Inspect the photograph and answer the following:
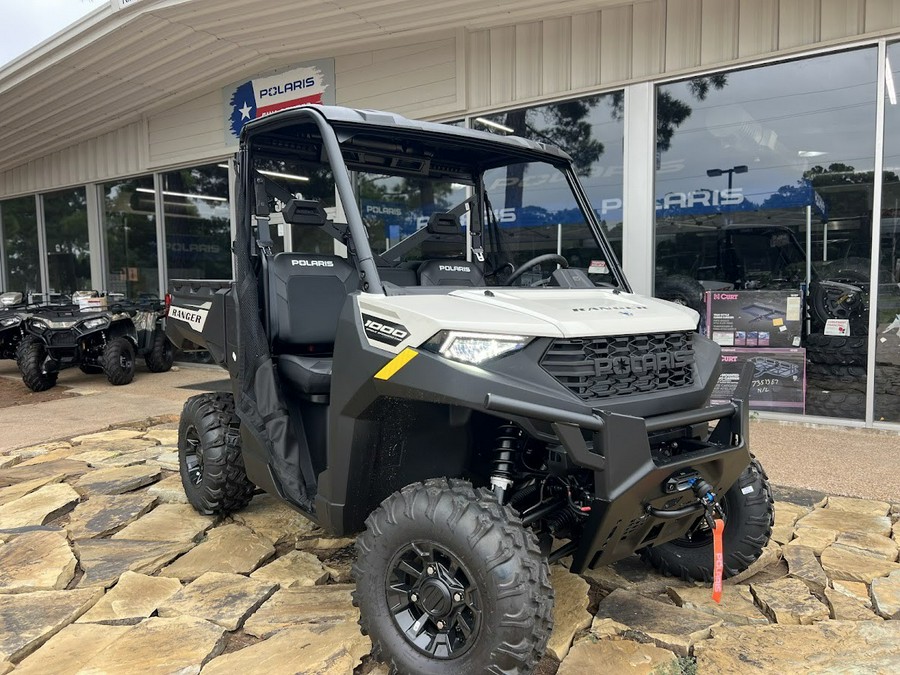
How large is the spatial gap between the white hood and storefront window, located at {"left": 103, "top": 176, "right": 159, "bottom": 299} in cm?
1009

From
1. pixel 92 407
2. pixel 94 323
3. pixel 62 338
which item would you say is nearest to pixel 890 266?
pixel 92 407

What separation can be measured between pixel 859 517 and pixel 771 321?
264 centimetres

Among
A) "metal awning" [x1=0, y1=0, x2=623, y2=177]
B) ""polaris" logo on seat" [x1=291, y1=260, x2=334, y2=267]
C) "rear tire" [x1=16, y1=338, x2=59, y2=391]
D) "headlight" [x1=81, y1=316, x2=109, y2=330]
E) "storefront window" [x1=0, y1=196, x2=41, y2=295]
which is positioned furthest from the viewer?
"storefront window" [x1=0, y1=196, x2=41, y2=295]

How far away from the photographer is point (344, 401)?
2412mm

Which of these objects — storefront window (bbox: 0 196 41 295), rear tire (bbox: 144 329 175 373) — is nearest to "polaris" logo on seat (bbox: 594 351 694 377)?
rear tire (bbox: 144 329 175 373)

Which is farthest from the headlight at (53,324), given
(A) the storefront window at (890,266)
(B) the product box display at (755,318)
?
(A) the storefront window at (890,266)

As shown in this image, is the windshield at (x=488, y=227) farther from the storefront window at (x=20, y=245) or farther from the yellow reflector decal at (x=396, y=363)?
the storefront window at (x=20, y=245)

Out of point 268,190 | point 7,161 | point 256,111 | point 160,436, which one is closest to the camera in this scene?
point 268,190

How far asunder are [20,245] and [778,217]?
14626 mm

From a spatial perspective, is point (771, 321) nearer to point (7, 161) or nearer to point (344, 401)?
point (344, 401)

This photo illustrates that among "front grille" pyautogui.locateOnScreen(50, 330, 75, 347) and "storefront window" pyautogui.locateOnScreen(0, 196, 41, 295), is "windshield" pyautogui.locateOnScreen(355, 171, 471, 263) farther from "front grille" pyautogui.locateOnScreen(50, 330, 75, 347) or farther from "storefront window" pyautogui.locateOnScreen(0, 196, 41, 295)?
"storefront window" pyautogui.locateOnScreen(0, 196, 41, 295)

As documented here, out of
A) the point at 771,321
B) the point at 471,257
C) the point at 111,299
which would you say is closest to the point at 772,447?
the point at 771,321

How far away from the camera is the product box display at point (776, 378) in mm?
5918

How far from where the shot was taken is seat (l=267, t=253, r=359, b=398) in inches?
126
